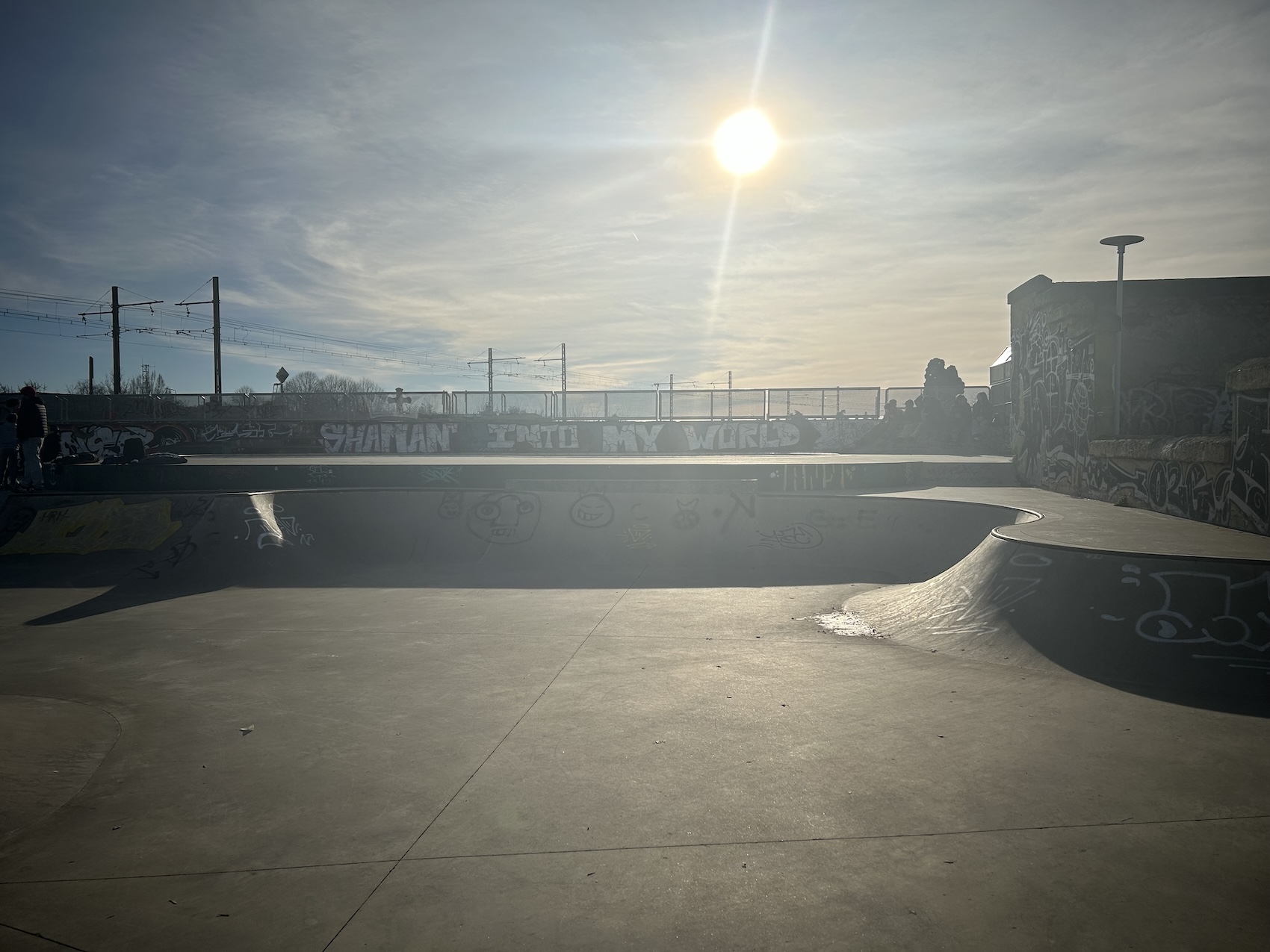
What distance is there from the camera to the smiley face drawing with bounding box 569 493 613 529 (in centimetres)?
1254

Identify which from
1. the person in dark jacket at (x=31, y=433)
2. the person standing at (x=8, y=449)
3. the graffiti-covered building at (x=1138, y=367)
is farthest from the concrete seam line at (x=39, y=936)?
the person standing at (x=8, y=449)

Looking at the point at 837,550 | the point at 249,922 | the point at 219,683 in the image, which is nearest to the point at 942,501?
the point at 837,550

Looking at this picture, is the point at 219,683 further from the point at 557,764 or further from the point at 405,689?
the point at 557,764

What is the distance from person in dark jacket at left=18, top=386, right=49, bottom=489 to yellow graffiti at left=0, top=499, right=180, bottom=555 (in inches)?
53.7

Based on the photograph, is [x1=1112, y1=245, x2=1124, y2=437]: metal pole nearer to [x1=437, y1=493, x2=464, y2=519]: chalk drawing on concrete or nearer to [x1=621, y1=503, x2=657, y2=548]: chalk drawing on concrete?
[x1=621, y1=503, x2=657, y2=548]: chalk drawing on concrete

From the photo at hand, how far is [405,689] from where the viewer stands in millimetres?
5785

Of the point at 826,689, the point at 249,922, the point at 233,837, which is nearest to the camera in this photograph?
the point at 249,922

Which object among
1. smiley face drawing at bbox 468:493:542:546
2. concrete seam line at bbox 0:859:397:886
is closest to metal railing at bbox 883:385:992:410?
smiley face drawing at bbox 468:493:542:546

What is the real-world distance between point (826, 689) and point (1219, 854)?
8.59 ft

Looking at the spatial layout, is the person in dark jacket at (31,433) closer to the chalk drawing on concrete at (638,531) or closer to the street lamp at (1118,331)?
the chalk drawing on concrete at (638,531)

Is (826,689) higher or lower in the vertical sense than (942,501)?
lower

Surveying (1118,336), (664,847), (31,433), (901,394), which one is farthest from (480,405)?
(664,847)

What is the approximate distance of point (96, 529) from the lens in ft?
41.1

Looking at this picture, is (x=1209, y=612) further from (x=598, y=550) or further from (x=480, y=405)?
(x=480, y=405)
